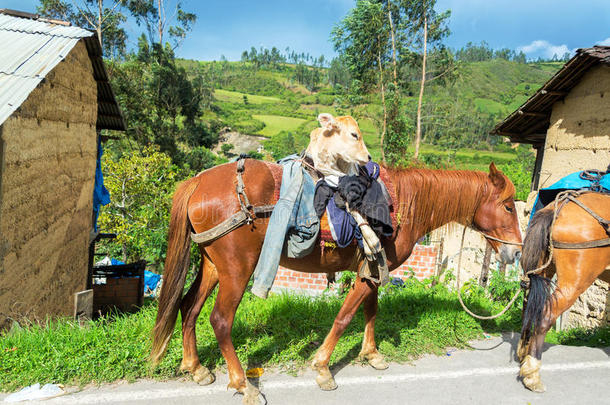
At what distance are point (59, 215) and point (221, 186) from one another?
3.32m

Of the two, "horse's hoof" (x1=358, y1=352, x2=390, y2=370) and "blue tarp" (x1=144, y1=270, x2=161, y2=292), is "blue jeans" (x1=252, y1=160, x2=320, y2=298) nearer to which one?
"horse's hoof" (x1=358, y1=352, x2=390, y2=370)

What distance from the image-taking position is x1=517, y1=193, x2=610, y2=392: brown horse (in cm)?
342

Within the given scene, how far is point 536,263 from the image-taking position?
11.8 feet

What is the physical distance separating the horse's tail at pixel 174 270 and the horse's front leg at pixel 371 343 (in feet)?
6.15

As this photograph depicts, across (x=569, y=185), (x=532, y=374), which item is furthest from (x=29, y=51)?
(x=569, y=185)

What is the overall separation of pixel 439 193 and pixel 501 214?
0.69 meters

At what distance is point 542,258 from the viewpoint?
367cm

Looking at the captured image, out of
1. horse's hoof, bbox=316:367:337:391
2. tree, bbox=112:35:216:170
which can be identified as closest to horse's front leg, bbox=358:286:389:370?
horse's hoof, bbox=316:367:337:391

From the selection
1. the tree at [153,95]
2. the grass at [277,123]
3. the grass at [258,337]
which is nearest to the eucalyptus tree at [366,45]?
the tree at [153,95]

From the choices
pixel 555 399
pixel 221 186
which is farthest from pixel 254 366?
pixel 555 399

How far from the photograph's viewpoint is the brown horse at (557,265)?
11.2 ft

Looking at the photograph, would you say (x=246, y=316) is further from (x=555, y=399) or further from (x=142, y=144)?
(x=142, y=144)

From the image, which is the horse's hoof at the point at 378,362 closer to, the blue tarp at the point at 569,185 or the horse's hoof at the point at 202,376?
the horse's hoof at the point at 202,376

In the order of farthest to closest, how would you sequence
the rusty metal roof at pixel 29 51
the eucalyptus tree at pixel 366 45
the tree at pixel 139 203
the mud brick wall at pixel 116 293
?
the eucalyptus tree at pixel 366 45 < the tree at pixel 139 203 < the mud brick wall at pixel 116 293 < the rusty metal roof at pixel 29 51
